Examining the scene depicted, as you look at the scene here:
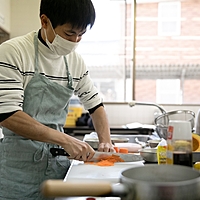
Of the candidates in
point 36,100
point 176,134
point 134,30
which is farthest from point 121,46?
point 176,134

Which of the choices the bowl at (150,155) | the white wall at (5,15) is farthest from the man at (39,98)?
the white wall at (5,15)

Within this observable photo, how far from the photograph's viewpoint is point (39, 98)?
1.36 meters

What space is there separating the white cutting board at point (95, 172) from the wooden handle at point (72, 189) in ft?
1.66

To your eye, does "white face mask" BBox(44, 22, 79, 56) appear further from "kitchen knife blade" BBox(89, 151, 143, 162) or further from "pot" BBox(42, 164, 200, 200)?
"pot" BBox(42, 164, 200, 200)

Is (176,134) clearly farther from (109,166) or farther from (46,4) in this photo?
(46,4)

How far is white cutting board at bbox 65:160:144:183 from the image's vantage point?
3.61 feet

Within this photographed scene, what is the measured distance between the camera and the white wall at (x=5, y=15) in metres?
3.60

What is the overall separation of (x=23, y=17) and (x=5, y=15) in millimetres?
277

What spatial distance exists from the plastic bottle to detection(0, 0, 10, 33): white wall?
123 inches

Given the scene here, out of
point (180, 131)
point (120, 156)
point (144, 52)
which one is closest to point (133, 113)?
point (144, 52)

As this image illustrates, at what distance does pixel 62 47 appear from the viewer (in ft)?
4.42

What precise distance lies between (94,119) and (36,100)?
14.6 inches

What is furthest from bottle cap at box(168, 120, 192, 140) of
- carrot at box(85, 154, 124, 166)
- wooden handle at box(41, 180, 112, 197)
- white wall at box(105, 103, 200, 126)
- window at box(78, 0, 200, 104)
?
window at box(78, 0, 200, 104)

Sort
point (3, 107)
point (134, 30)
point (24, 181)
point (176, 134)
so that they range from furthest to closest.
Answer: point (134, 30), point (24, 181), point (3, 107), point (176, 134)
